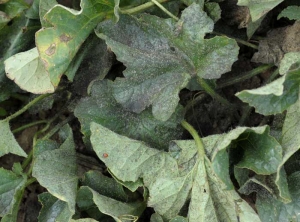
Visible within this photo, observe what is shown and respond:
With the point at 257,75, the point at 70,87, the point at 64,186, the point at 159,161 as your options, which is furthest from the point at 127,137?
the point at 257,75

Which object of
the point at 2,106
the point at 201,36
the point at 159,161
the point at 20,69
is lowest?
the point at 2,106

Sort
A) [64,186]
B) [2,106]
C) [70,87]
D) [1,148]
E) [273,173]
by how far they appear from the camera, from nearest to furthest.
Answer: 1. [273,173]
2. [64,186]
3. [1,148]
4. [70,87]
5. [2,106]

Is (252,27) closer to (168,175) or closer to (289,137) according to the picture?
(289,137)

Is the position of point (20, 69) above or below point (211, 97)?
above

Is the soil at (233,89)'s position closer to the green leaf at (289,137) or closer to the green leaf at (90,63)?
the green leaf at (90,63)

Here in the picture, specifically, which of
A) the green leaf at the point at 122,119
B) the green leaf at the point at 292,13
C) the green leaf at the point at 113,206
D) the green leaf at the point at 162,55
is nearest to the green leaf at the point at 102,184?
the green leaf at the point at 113,206

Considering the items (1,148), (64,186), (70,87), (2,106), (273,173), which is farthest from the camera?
(2,106)

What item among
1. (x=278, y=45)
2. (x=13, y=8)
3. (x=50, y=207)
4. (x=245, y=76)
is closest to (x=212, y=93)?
(x=245, y=76)

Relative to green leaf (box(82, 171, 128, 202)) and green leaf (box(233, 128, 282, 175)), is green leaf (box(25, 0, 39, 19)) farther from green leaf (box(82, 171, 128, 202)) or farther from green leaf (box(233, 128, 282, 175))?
green leaf (box(233, 128, 282, 175))

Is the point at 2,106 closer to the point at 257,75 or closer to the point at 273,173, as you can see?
the point at 257,75
